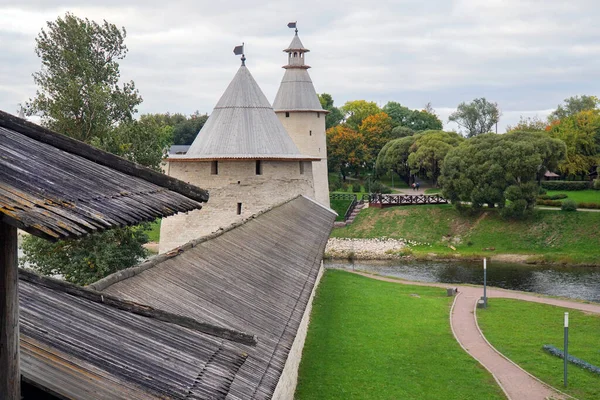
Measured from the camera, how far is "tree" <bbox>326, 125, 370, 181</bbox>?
6981cm

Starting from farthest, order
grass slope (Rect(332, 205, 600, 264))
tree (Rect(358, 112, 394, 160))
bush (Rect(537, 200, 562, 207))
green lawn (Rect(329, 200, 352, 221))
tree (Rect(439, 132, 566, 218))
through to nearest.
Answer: tree (Rect(358, 112, 394, 160)) < green lawn (Rect(329, 200, 352, 221)) < bush (Rect(537, 200, 562, 207)) < tree (Rect(439, 132, 566, 218)) < grass slope (Rect(332, 205, 600, 264))

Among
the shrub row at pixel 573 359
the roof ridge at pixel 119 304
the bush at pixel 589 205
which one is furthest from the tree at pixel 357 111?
the roof ridge at pixel 119 304

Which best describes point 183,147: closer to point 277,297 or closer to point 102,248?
point 102,248

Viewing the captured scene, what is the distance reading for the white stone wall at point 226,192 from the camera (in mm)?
25375

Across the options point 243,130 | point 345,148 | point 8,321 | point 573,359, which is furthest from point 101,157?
point 345,148

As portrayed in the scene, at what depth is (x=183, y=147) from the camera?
71125 millimetres

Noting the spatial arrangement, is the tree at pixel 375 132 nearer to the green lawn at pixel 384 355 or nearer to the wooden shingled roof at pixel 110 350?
the green lawn at pixel 384 355

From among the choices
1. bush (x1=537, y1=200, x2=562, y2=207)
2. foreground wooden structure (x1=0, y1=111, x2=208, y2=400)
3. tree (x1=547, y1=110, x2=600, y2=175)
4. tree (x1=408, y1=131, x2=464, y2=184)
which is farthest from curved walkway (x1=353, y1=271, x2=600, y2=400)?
tree (x1=547, y1=110, x2=600, y2=175)

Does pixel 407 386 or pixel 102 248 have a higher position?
pixel 102 248

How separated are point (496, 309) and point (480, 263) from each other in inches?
770

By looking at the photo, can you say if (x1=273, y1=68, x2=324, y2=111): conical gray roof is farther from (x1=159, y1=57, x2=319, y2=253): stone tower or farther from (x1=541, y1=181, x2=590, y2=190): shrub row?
(x1=541, y1=181, x2=590, y2=190): shrub row

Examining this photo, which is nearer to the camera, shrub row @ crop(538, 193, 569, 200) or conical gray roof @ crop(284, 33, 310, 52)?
conical gray roof @ crop(284, 33, 310, 52)

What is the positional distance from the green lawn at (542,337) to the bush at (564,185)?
1449 inches

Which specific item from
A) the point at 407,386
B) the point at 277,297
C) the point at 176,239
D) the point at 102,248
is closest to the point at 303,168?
the point at 176,239
